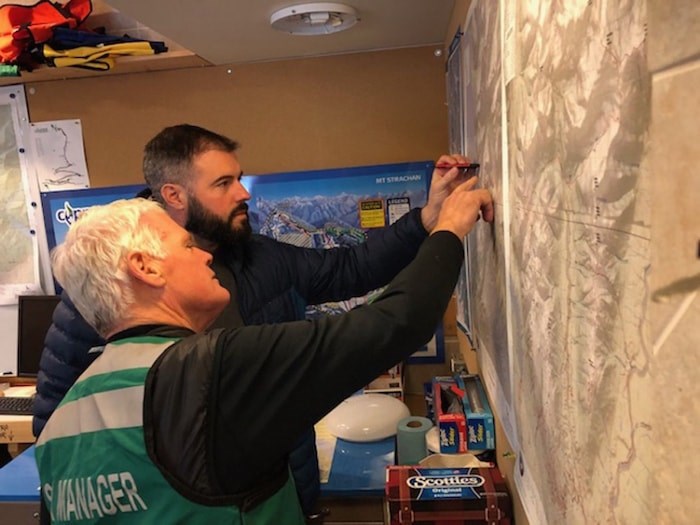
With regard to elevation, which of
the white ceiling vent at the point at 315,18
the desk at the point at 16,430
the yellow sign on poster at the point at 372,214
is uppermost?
the white ceiling vent at the point at 315,18

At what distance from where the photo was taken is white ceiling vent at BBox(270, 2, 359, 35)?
1.58 m

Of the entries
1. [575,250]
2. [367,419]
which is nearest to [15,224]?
[367,419]

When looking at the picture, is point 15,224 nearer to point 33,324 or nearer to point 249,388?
point 33,324

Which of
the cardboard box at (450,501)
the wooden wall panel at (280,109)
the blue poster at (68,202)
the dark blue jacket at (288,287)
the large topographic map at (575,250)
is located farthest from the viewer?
the blue poster at (68,202)

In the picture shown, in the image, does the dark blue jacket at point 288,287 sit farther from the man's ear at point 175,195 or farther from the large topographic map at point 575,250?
the large topographic map at point 575,250

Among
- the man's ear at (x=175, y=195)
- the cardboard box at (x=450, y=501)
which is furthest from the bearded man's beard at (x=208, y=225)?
the cardboard box at (x=450, y=501)

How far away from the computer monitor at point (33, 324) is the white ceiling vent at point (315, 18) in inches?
59.4

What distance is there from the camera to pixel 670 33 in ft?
1.13

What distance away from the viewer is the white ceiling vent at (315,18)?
1.58 metres

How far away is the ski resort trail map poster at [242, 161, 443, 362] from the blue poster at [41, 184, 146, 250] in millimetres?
540

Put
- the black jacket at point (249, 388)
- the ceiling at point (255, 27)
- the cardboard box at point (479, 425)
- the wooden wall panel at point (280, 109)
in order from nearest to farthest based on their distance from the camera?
the black jacket at point (249, 388) < the cardboard box at point (479, 425) < the ceiling at point (255, 27) < the wooden wall panel at point (280, 109)

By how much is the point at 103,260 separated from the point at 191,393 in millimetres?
262

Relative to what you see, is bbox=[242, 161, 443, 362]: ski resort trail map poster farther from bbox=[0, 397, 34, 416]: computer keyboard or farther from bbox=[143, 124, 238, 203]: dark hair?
bbox=[0, 397, 34, 416]: computer keyboard

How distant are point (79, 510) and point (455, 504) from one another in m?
0.69
